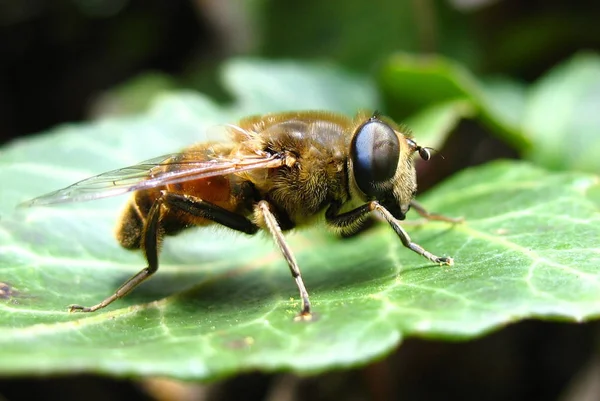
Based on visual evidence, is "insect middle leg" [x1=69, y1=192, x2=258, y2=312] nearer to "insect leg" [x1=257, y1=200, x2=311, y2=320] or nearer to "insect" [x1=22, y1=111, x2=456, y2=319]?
"insect" [x1=22, y1=111, x2=456, y2=319]

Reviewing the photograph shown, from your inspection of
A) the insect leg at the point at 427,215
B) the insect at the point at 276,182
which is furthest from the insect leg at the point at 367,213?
the insect leg at the point at 427,215

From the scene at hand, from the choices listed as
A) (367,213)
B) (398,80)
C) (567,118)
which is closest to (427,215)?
(367,213)

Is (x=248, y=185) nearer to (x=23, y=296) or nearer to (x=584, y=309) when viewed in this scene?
(x=23, y=296)

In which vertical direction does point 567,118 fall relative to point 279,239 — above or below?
above

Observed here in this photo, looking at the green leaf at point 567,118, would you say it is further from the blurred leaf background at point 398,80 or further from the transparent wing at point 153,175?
the transparent wing at point 153,175

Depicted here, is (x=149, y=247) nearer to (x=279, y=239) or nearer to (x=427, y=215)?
(x=279, y=239)

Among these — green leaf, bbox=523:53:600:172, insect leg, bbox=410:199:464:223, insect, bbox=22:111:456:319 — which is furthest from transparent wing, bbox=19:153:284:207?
green leaf, bbox=523:53:600:172
